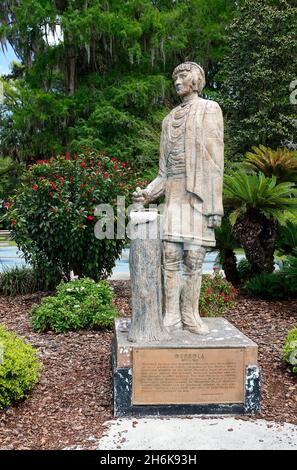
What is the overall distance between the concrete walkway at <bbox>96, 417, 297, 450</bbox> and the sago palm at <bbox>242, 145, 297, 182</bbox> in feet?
20.9

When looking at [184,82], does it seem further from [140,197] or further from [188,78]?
[140,197]

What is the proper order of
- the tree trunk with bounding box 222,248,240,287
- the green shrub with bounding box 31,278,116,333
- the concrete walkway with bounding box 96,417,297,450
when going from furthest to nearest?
the tree trunk with bounding box 222,248,240,287 → the green shrub with bounding box 31,278,116,333 → the concrete walkway with bounding box 96,417,297,450

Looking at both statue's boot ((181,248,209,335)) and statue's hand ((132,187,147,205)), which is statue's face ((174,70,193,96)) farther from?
statue's boot ((181,248,209,335))

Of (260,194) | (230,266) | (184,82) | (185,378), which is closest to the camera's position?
(185,378)

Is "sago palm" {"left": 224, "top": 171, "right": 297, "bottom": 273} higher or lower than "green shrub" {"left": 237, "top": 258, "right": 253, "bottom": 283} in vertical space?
higher

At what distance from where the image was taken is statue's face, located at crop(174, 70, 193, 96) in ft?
16.7

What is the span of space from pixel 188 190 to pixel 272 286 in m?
5.15

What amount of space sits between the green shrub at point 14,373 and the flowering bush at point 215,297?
3.28 m

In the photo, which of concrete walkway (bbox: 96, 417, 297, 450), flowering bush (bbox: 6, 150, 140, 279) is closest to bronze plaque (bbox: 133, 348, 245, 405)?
concrete walkway (bbox: 96, 417, 297, 450)

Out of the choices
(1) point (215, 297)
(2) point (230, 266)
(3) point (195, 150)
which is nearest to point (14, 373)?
(3) point (195, 150)

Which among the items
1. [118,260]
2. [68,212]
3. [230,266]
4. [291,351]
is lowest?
[291,351]

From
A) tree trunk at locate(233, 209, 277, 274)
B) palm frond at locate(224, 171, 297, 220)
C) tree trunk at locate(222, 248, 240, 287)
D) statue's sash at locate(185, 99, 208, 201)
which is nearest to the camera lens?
statue's sash at locate(185, 99, 208, 201)

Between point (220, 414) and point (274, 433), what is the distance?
55 cm

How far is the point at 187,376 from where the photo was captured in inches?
190
